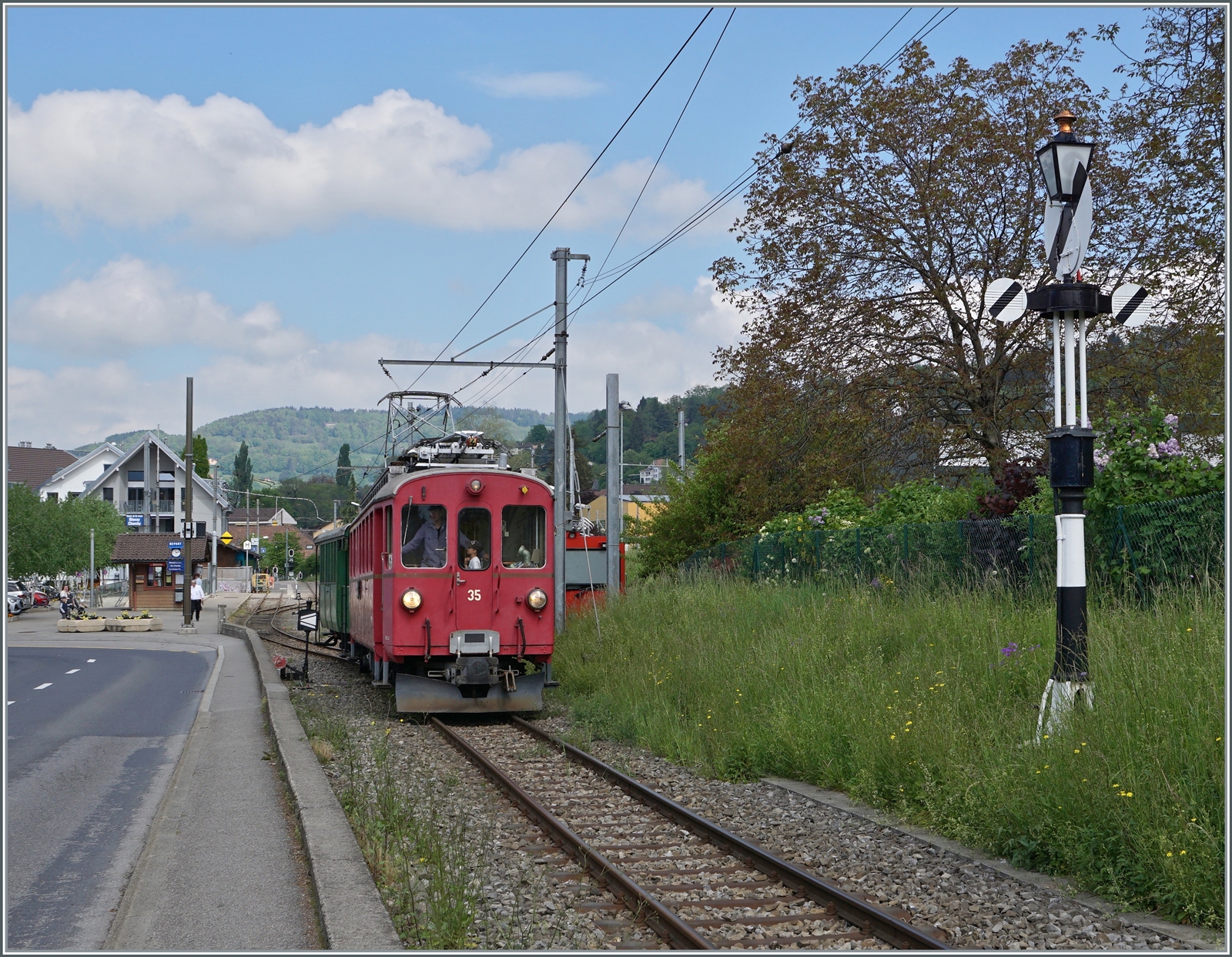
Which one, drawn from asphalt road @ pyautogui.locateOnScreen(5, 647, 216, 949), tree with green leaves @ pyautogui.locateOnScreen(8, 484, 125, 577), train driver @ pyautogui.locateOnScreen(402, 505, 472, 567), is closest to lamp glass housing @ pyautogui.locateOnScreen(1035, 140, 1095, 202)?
asphalt road @ pyautogui.locateOnScreen(5, 647, 216, 949)

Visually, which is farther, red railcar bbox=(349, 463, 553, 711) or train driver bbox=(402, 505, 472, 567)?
train driver bbox=(402, 505, 472, 567)

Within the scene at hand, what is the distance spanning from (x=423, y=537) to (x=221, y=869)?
7805mm

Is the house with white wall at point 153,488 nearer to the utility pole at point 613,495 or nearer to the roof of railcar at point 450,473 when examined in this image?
the utility pole at point 613,495

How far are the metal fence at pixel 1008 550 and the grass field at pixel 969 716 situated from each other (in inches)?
24.6

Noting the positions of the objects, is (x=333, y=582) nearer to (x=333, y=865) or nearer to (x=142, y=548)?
(x=333, y=865)

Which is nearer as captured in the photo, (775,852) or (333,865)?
(333,865)

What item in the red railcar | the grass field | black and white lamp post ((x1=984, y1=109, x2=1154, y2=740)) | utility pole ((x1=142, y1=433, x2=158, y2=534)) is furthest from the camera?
utility pole ((x1=142, y1=433, x2=158, y2=534))

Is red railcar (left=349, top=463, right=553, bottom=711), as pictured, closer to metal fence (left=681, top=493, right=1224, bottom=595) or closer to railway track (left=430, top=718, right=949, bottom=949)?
railway track (left=430, top=718, right=949, bottom=949)

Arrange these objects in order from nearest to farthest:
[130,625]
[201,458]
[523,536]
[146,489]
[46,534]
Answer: [523,536] → [130,625] → [46,534] → [146,489] → [201,458]

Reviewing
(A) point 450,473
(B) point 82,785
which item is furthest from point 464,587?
(B) point 82,785

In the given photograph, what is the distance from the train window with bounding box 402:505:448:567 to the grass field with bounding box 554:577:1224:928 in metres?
2.69

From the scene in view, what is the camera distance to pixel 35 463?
101 metres

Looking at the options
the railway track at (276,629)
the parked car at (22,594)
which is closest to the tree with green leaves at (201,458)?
the parked car at (22,594)

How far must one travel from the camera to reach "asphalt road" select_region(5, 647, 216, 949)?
23.6 ft
